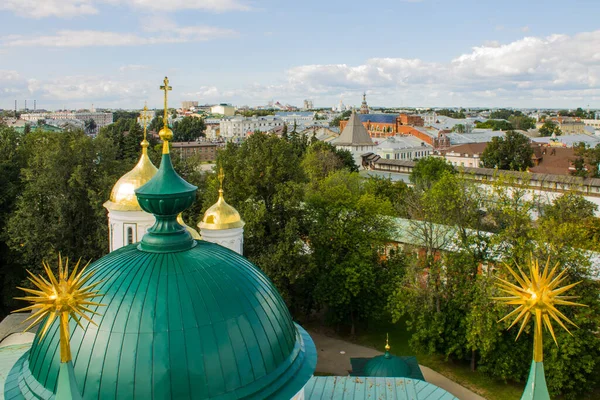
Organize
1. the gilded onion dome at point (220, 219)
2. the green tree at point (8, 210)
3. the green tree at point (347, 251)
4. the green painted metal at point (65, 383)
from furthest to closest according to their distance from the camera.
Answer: the green tree at point (8, 210) → the green tree at point (347, 251) → the gilded onion dome at point (220, 219) → the green painted metal at point (65, 383)

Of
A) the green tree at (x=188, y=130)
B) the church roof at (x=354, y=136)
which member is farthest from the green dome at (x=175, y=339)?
the green tree at (x=188, y=130)

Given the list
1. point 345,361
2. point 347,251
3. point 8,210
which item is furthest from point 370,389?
point 8,210

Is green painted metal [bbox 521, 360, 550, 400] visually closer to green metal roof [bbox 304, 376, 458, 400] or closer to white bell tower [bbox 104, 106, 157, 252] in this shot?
green metal roof [bbox 304, 376, 458, 400]

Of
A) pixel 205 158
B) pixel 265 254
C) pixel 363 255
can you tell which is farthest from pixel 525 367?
pixel 205 158

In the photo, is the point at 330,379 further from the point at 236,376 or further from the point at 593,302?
the point at 593,302

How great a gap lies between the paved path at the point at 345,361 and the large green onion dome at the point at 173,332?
1215 cm

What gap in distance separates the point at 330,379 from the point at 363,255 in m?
9.76

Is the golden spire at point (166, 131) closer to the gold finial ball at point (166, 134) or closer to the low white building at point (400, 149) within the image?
the gold finial ball at point (166, 134)

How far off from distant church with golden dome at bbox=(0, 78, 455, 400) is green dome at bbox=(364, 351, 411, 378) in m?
9.22

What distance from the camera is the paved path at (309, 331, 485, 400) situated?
Result: 18812mm

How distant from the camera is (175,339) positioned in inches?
277

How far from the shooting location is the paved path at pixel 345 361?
1881cm

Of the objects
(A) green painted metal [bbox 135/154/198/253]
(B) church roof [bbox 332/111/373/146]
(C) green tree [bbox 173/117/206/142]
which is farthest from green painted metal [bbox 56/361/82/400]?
(C) green tree [bbox 173/117/206/142]

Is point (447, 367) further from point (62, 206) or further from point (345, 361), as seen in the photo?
point (62, 206)
